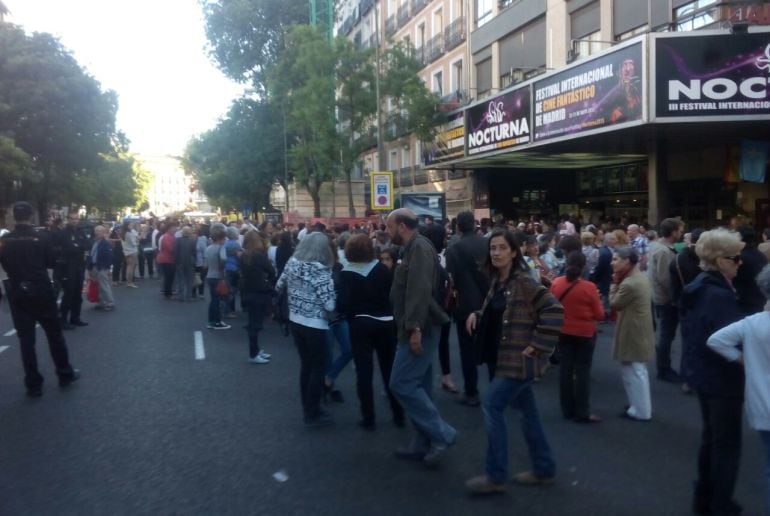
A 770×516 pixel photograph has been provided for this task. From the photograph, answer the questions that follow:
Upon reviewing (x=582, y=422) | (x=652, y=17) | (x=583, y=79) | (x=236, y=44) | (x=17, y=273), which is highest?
(x=236, y=44)

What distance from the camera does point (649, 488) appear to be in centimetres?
495

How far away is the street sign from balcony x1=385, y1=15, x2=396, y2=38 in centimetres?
1965

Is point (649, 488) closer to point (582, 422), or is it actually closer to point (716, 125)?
point (582, 422)

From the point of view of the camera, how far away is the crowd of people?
4.27 m

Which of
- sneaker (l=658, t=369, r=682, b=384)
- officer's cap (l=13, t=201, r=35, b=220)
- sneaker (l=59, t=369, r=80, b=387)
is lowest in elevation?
sneaker (l=658, t=369, r=682, b=384)

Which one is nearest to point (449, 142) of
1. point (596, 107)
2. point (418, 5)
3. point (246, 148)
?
point (596, 107)

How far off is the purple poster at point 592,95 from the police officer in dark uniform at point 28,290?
12.6 meters

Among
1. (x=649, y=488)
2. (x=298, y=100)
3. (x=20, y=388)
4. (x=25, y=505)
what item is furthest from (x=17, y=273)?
(x=298, y=100)

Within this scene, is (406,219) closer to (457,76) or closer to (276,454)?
(276,454)

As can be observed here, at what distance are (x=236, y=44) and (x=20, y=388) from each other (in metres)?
36.1

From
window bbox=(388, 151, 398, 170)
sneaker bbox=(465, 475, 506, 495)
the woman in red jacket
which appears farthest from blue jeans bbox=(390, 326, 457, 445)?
window bbox=(388, 151, 398, 170)

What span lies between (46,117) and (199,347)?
2703 centimetres

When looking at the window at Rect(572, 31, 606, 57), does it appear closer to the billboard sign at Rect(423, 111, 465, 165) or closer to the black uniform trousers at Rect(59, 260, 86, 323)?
the billboard sign at Rect(423, 111, 465, 165)

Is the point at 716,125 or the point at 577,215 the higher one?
the point at 716,125
